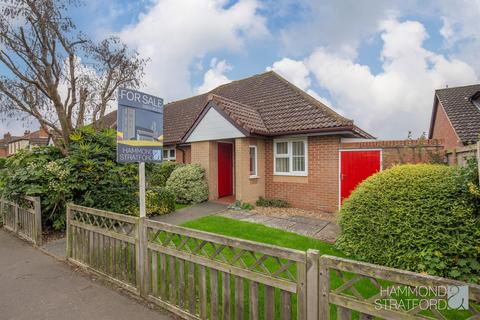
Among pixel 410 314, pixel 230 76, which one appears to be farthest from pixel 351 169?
pixel 230 76

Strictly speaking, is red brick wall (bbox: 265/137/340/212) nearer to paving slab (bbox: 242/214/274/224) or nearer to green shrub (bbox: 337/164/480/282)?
paving slab (bbox: 242/214/274/224)

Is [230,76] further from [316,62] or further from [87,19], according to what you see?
[87,19]

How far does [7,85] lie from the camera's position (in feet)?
29.5

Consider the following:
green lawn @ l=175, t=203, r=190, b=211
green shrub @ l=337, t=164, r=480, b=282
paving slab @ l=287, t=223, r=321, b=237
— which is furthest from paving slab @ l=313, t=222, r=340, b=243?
green lawn @ l=175, t=203, r=190, b=211

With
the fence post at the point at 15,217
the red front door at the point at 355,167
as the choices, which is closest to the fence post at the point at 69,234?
the fence post at the point at 15,217

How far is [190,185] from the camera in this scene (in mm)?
10562

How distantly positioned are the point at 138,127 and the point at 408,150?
7994 mm

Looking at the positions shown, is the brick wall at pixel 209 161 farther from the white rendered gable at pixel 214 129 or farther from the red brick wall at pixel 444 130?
the red brick wall at pixel 444 130

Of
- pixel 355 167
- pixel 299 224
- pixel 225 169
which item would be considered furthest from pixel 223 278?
pixel 225 169

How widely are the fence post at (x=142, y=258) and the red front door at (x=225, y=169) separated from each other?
7790mm

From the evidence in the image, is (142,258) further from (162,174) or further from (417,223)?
(162,174)

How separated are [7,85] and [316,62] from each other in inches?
470

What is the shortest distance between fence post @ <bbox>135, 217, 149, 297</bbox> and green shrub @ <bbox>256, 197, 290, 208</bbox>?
6858mm

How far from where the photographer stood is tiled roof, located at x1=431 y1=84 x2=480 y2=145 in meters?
13.9
